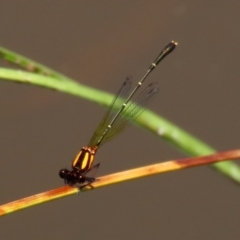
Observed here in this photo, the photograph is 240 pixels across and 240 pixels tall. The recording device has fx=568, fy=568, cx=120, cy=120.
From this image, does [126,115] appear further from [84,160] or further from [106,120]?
[84,160]

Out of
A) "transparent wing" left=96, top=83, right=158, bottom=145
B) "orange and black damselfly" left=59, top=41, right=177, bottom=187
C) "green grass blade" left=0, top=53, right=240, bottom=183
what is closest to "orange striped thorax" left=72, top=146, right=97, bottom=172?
"orange and black damselfly" left=59, top=41, right=177, bottom=187

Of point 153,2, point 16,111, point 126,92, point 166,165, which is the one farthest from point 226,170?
point 153,2

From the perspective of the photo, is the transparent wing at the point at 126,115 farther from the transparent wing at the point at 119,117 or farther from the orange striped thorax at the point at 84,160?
the orange striped thorax at the point at 84,160

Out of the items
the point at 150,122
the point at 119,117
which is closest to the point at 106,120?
the point at 119,117

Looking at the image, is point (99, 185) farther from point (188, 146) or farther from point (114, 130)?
point (114, 130)

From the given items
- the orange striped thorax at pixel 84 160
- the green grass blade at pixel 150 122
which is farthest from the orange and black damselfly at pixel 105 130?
the green grass blade at pixel 150 122

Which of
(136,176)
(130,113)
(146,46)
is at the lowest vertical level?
(136,176)

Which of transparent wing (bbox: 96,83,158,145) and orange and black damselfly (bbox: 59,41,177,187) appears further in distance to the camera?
transparent wing (bbox: 96,83,158,145)

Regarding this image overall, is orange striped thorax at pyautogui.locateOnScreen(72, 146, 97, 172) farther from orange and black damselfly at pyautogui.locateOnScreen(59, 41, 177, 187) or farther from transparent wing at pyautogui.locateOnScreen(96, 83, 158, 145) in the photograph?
transparent wing at pyautogui.locateOnScreen(96, 83, 158, 145)
